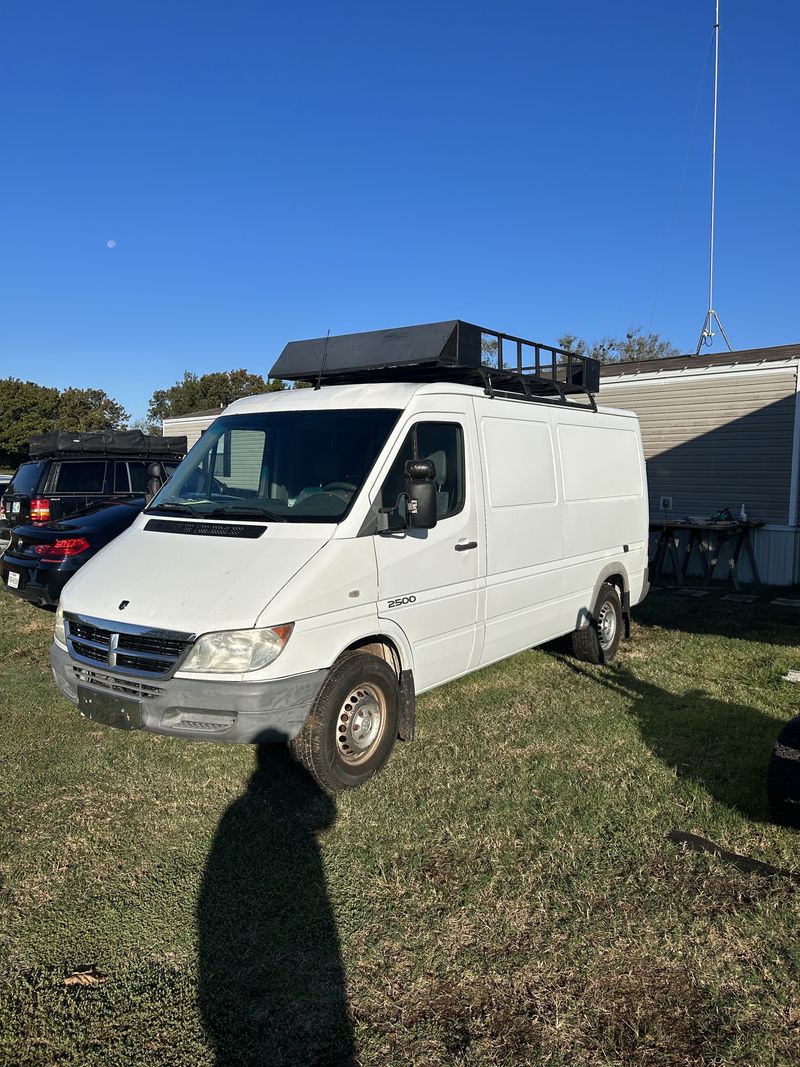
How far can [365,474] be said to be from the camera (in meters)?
4.62

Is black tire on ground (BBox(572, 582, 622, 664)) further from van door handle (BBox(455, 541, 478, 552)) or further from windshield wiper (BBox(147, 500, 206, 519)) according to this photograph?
windshield wiper (BBox(147, 500, 206, 519))

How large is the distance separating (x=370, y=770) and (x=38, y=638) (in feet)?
17.7

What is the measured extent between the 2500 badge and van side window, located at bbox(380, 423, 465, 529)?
0.52 m

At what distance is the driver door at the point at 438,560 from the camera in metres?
4.63

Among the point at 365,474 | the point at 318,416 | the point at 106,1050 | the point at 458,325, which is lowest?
the point at 106,1050

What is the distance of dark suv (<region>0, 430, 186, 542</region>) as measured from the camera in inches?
427

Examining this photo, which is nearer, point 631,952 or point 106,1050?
point 106,1050

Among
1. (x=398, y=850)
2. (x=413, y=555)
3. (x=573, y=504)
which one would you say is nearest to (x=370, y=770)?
(x=398, y=850)

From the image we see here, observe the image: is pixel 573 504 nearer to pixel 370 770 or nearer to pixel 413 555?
pixel 413 555

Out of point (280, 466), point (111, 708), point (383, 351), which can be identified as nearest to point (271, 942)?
point (111, 708)

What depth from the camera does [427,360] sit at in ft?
17.8

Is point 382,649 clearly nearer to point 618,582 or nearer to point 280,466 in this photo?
point 280,466

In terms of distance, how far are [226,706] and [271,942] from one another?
115 cm

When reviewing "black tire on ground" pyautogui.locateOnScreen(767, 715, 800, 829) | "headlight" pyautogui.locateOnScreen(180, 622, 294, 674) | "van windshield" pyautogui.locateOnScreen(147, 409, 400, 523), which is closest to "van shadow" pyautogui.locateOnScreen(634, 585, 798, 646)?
"black tire on ground" pyautogui.locateOnScreen(767, 715, 800, 829)
